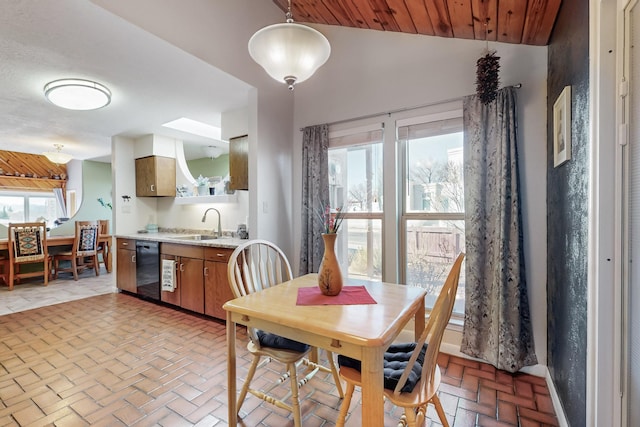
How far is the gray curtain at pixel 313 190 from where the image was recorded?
3.01 m

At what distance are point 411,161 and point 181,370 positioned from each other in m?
2.61

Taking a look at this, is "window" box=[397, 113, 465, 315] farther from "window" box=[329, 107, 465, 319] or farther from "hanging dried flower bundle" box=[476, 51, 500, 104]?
"hanging dried flower bundle" box=[476, 51, 500, 104]

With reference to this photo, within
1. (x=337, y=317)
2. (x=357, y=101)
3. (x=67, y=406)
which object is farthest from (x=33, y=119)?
(x=337, y=317)

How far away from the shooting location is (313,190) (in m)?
3.04

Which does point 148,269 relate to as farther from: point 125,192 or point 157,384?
point 157,384

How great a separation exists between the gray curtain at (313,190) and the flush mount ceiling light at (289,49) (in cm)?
141

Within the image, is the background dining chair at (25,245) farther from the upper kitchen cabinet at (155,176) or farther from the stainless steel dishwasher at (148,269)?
the stainless steel dishwasher at (148,269)

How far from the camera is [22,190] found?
6562 millimetres

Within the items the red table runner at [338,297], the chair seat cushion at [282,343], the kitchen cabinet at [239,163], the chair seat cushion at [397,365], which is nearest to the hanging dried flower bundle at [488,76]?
the red table runner at [338,297]

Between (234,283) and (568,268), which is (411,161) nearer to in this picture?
(568,268)

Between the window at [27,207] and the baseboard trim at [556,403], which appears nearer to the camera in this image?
the baseboard trim at [556,403]

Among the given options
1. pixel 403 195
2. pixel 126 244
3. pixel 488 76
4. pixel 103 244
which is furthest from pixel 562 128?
pixel 103 244

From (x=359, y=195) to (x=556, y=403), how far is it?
2.09m

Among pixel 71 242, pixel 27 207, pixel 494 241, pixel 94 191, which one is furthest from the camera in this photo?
pixel 27 207
